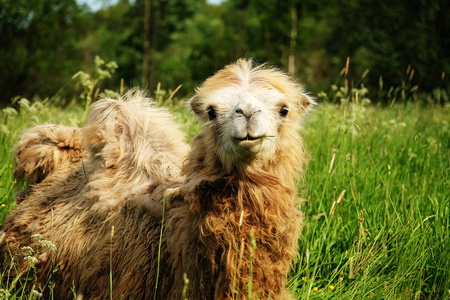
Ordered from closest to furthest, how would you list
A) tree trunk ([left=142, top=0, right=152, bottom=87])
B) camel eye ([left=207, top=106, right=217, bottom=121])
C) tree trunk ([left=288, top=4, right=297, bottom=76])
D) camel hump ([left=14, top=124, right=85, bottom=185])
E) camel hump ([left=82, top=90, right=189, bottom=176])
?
camel eye ([left=207, top=106, right=217, bottom=121]), camel hump ([left=82, top=90, right=189, bottom=176]), camel hump ([left=14, top=124, right=85, bottom=185]), tree trunk ([left=288, top=4, right=297, bottom=76]), tree trunk ([left=142, top=0, right=152, bottom=87])

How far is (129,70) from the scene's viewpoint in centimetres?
3672

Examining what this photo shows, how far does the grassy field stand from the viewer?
308cm

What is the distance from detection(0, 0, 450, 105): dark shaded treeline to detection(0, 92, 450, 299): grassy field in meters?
16.3

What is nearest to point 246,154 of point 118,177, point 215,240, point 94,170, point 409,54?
point 215,240

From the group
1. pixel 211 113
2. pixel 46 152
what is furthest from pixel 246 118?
pixel 46 152

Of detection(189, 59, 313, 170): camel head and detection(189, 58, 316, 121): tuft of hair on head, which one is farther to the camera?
detection(189, 58, 316, 121): tuft of hair on head

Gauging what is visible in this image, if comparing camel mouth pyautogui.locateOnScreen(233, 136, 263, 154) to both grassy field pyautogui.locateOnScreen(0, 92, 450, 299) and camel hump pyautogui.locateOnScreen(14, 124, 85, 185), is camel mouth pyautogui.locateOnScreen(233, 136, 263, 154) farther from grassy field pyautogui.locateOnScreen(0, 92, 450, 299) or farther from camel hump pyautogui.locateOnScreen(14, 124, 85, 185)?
camel hump pyautogui.locateOnScreen(14, 124, 85, 185)

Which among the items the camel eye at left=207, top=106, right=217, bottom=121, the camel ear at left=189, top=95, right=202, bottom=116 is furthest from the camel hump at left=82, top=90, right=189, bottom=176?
the camel eye at left=207, top=106, right=217, bottom=121

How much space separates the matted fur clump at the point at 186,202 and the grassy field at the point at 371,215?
12.5 inches

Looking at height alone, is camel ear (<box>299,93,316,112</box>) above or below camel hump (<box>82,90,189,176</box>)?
above

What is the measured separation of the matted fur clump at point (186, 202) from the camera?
2.55 meters

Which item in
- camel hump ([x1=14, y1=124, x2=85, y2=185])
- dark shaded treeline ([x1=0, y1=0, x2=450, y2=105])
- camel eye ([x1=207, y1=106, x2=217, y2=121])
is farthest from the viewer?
dark shaded treeline ([x1=0, y1=0, x2=450, y2=105])

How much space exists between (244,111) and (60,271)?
1.99m

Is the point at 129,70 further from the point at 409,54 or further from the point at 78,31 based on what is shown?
the point at 409,54
